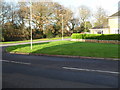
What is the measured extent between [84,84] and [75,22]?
2275 inches

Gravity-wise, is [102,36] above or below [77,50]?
above

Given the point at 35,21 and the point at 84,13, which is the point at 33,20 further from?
the point at 84,13

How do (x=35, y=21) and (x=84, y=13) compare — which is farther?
(x=84, y=13)

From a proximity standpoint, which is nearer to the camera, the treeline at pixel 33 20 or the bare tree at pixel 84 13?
the treeline at pixel 33 20

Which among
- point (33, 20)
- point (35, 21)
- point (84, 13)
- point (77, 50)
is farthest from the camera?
point (84, 13)

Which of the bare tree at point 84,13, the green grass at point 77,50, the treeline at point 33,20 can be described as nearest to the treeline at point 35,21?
the treeline at point 33,20

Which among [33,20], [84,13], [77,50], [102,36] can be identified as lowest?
[77,50]

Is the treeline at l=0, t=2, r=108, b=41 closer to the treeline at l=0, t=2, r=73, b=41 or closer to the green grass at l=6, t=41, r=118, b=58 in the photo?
the treeline at l=0, t=2, r=73, b=41

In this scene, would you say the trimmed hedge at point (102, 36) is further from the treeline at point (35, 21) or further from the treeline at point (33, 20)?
the treeline at point (33, 20)

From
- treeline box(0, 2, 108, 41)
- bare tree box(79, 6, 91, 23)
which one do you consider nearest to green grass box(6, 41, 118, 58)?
treeline box(0, 2, 108, 41)

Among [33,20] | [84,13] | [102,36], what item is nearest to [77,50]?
[102,36]

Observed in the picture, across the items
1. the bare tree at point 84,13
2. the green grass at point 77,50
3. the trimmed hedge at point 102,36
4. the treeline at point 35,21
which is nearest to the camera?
the green grass at point 77,50

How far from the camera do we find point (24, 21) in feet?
138

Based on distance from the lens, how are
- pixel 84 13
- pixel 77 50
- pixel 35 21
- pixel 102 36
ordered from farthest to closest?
pixel 84 13, pixel 35 21, pixel 102 36, pixel 77 50
